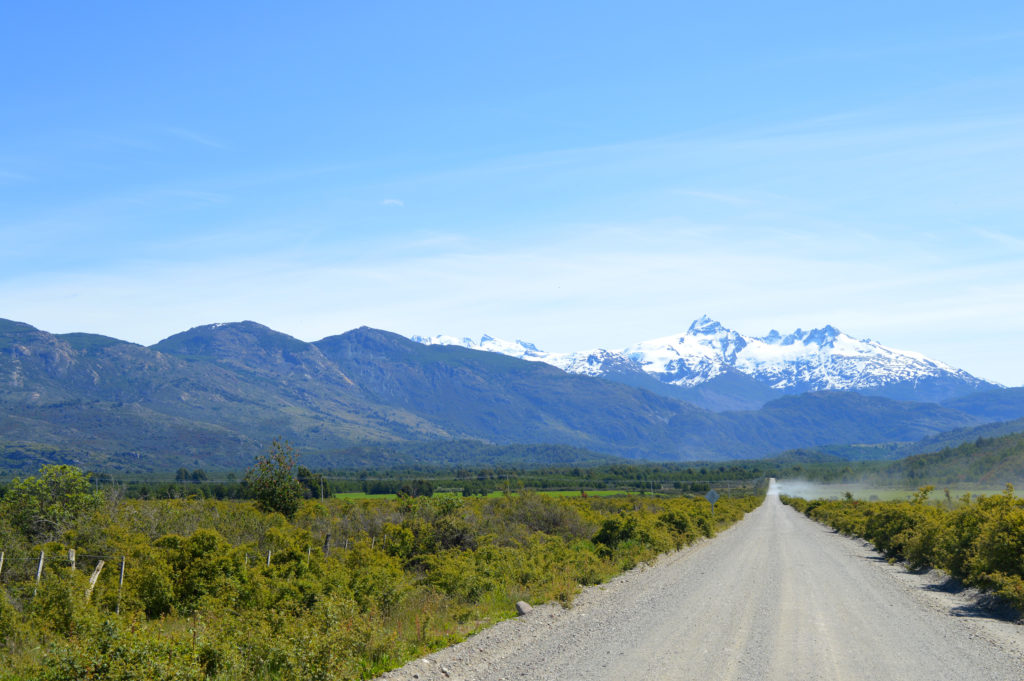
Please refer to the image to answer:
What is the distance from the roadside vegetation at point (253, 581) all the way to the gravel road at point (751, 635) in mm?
1416

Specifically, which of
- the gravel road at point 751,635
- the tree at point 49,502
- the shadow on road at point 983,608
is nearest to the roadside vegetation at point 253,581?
the tree at point 49,502

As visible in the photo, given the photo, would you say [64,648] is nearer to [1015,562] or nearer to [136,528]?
[1015,562]

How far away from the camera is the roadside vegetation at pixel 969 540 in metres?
21.7

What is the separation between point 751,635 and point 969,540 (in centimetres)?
1356

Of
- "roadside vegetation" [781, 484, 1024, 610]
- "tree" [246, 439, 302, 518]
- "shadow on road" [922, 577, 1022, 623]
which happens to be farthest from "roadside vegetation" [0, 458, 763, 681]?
"roadside vegetation" [781, 484, 1024, 610]

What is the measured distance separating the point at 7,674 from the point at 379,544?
80.1 ft

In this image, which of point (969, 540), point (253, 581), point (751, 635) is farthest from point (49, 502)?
point (969, 540)

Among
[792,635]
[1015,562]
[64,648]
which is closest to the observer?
[64,648]

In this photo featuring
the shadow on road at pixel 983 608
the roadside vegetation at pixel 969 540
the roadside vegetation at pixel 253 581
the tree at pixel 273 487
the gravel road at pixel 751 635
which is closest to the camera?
the roadside vegetation at pixel 253 581

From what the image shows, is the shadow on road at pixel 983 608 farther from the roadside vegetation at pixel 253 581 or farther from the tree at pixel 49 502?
the tree at pixel 49 502

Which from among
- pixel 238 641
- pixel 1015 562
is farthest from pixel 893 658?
pixel 238 641

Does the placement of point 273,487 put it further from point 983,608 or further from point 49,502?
point 983,608

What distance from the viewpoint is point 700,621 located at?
1945 cm

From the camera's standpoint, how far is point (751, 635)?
17375 millimetres
